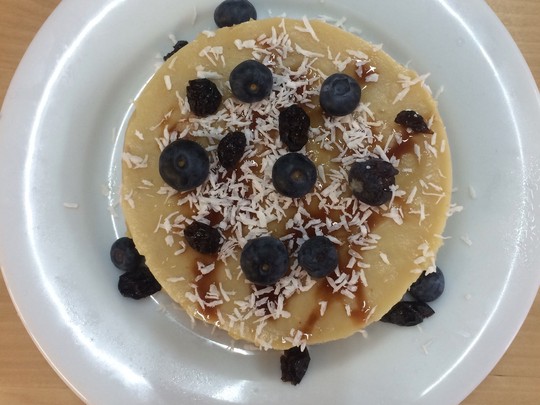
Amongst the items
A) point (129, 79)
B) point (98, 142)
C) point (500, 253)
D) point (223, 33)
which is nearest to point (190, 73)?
point (223, 33)

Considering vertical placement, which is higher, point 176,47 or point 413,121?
point 176,47

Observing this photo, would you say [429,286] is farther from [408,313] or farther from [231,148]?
[231,148]

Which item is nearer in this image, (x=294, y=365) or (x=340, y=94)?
(x=340, y=94)

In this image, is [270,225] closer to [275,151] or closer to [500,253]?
[275,151]

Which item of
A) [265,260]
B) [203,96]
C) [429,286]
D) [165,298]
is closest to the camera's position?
[265,260]

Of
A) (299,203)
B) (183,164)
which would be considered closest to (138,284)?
(183,164)
